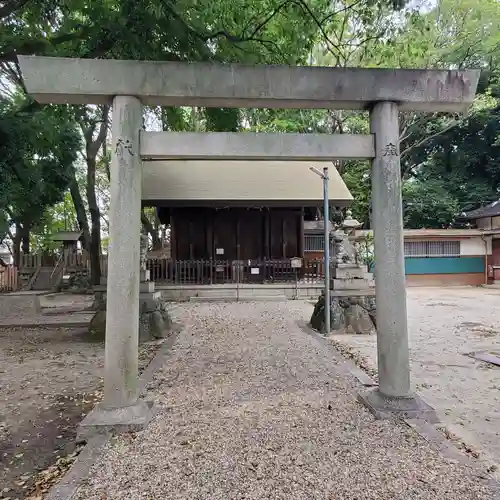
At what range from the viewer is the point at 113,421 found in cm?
345

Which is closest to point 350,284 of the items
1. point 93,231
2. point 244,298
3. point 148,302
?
point 148,302

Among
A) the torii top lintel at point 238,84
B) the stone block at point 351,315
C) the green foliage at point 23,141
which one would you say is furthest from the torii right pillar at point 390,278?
the green foliage at point 23,141

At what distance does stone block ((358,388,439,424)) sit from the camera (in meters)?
3.63

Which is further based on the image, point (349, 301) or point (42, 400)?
point (349, 301)

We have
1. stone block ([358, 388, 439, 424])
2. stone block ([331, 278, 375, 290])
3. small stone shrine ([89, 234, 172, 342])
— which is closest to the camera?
stone block ([358, 388, 439, 424])

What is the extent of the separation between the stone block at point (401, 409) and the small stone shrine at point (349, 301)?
4159 mm

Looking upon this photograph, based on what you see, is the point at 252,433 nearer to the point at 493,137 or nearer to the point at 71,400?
the point at 71,400

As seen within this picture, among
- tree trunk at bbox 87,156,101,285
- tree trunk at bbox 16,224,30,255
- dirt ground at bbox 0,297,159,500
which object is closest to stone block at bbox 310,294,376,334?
dirt ground at bbox 0,297,159,500

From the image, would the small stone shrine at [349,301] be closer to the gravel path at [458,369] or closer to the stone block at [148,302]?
the gravel path at [458,369]

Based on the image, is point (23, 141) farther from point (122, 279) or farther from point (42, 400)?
point (122, 279)

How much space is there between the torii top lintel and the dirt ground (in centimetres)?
310

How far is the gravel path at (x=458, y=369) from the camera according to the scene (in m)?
3.60

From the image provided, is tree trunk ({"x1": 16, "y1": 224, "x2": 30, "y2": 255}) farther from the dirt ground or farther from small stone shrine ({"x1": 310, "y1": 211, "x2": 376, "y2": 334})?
small stone shrine ({"x1": 310, "y1": 211, "x2": 376, "y2": 334})

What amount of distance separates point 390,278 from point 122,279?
249 cm
